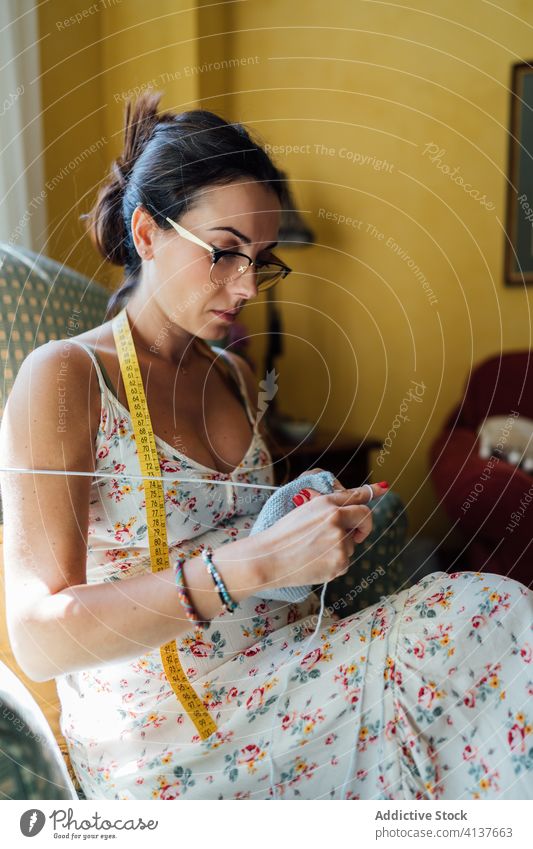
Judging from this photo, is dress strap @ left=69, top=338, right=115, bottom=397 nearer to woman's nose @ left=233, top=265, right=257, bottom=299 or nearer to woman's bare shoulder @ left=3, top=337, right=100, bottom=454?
woman's bare shoulder @ left=3, top=337, right=100, bottom=454

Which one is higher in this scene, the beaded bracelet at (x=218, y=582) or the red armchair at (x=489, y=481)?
the beaded bracelet at (x=218, y=582)

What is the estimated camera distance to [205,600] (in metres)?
0.58

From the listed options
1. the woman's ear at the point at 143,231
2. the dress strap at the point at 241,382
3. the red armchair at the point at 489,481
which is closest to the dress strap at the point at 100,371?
the woman's ear at the point at 143,231

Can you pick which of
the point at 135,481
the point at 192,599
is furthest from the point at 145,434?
the point at 192,599

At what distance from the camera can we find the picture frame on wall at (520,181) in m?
1.74

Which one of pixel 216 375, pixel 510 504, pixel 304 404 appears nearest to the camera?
pixel 216 375

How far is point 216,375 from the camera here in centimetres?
85

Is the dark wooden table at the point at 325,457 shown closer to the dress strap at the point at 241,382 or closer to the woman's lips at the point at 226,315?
the dress strap at the point at 241,382

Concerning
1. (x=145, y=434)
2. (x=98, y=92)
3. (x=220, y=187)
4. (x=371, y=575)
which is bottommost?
(x=371, y=575)

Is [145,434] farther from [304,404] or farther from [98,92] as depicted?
[304,404]

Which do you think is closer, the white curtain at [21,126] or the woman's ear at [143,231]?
the woman's ear at [143,231]

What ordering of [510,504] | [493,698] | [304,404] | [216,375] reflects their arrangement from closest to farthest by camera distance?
[493,698] → [216,375] → [510,504] → [304,404]

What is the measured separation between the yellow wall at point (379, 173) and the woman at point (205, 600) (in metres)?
0.20
